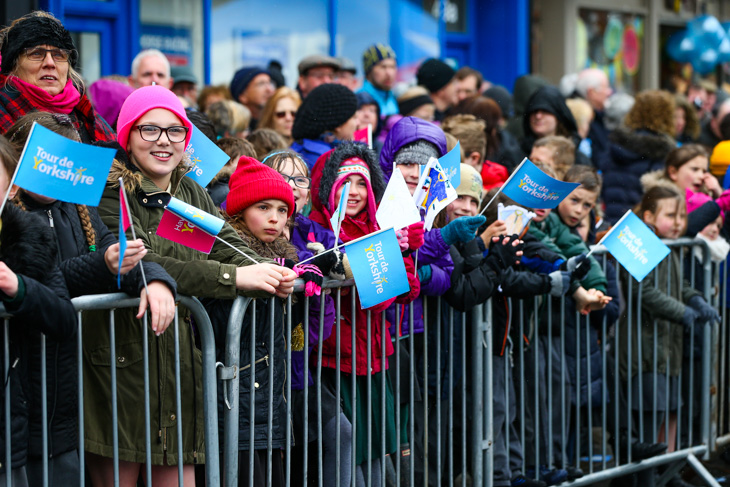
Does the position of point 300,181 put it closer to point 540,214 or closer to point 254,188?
point 254,188

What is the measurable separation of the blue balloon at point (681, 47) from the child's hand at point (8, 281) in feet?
52.2

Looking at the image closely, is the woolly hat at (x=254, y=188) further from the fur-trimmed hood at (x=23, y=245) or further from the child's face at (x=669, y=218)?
the child's face at (x=669, y=218)

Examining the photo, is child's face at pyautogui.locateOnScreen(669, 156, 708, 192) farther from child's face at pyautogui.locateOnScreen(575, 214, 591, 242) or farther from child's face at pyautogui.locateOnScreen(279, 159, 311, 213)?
child's face at pyautogui.locateOnScreen(279, 159, 311, 213)

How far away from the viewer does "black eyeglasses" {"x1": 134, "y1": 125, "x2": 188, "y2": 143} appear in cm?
385

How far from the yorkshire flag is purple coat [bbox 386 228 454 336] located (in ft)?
3.89

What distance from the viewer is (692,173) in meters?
7.25

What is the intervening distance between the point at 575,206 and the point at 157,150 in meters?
2.84

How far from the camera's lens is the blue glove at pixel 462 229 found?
4.39m

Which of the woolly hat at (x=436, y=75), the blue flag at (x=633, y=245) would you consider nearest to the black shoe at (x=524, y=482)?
the blue flag at (x=633, y=245)

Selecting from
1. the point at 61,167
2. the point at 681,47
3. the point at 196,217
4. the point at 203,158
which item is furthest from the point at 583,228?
the point at 681,47

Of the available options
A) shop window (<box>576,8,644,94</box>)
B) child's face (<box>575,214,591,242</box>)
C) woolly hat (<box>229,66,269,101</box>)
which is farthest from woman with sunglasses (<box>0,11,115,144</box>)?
shop window (<box>576,8,644,94</box>)

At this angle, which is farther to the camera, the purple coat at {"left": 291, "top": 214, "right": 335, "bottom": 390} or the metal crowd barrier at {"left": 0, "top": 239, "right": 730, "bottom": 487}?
the purple coat at {"left": 291, "top": 214, "right": 335, "bottom": 390}

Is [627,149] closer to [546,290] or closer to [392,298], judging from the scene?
[546,290]

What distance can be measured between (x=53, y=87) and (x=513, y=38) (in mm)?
11868
